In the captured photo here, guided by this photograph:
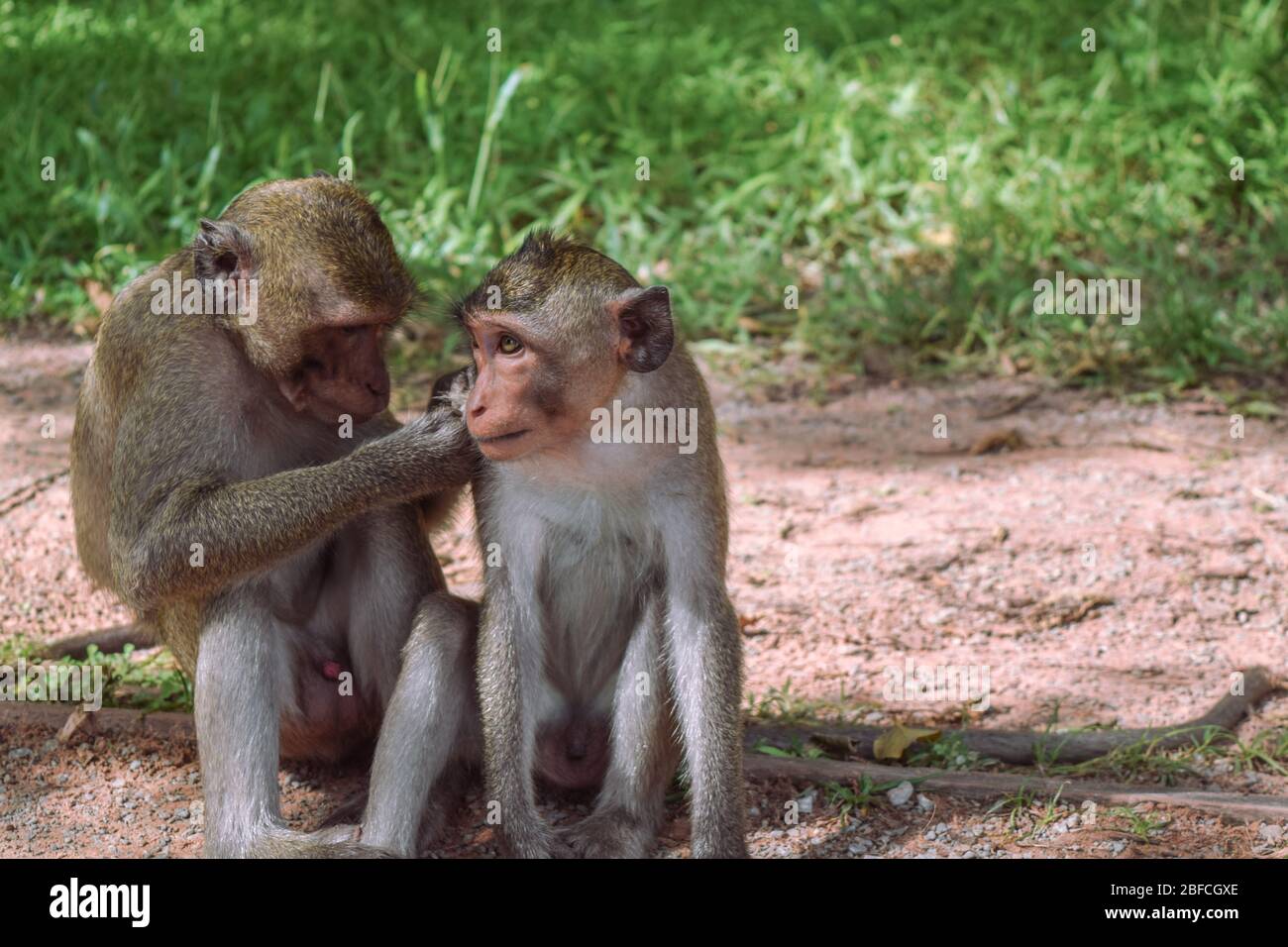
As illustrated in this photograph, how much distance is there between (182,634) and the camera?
15.9 ft

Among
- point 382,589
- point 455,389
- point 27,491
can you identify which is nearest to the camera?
point 455,389

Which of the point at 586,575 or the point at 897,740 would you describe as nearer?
the point at 586,575

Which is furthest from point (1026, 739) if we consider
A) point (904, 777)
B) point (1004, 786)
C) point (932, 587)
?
point (932, 587)

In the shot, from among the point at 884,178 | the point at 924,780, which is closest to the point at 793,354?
the point at 884,178

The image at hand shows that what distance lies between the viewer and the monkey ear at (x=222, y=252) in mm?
4648

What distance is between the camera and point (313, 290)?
15.0 feet

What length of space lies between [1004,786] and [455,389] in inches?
77.0

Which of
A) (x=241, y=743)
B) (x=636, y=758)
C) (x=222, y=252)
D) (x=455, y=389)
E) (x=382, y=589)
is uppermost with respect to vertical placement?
(x=222, y=252)

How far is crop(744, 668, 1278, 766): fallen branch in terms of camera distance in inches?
210

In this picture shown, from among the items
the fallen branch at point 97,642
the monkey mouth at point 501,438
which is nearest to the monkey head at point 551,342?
the monkey mouth at point 501,438

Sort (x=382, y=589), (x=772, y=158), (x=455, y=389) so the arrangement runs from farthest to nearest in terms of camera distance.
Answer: (x=772, y=158)
(x=382, y=589)
(x=455, y=389)

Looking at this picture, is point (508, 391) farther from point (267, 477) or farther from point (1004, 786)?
point (1004, 786)

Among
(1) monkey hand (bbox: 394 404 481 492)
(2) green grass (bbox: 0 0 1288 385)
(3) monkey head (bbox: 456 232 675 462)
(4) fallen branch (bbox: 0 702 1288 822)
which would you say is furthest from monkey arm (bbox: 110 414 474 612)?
(2) green grass (bbox: 0 0 1288 385)

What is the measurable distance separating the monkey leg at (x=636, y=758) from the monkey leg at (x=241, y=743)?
665mm
